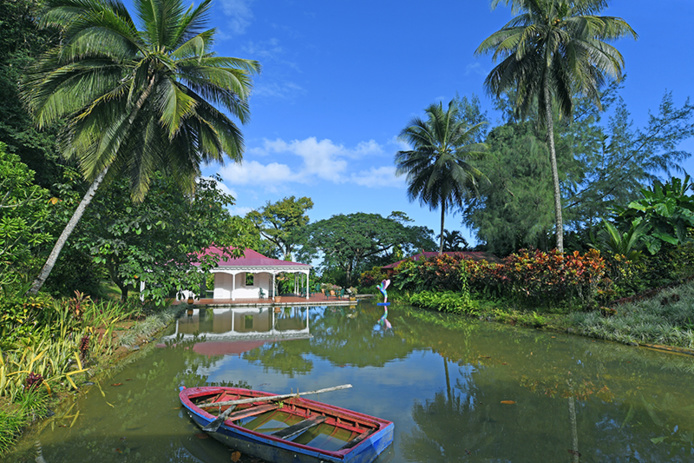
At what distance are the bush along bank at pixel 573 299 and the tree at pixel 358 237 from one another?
38.8 ft

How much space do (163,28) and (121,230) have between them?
5.20 metres

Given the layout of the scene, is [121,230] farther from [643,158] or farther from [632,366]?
[643,158]

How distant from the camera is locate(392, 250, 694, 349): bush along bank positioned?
30.1 ft

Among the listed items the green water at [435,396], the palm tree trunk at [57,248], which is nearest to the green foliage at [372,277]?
the green water at [435,396]

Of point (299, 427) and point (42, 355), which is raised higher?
point (42, 355)

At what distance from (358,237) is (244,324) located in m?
16.7

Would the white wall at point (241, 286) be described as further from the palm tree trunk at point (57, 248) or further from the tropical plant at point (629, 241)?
the tropical plant at point (629, 241)

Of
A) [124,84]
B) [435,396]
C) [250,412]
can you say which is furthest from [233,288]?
[250,412]

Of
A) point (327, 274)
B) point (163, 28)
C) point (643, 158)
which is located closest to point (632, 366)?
point (163, 28)

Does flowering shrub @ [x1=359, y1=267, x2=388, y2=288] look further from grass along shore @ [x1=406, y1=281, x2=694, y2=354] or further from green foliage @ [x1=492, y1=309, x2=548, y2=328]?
grass along shore @ [x1=406, y1=281, x2=694, y2=354]

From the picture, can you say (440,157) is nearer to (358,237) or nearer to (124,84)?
→ (358,237)

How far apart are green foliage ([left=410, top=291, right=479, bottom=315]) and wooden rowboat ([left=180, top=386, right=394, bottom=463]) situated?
39.0 feet

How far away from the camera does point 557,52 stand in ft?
46.3

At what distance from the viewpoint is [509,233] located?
19969 mm
